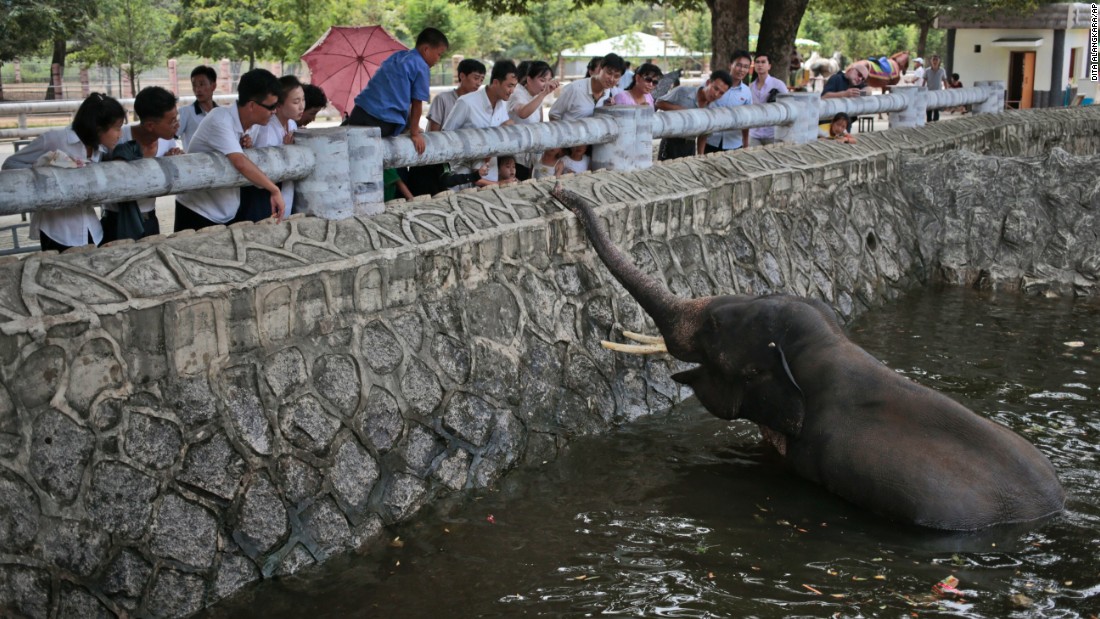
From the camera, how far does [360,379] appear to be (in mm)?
5785

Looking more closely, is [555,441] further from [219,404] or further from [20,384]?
[20,384]

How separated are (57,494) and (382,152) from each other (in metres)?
2.87

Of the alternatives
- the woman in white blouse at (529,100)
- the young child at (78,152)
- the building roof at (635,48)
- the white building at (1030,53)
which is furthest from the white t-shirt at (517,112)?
the building roof at (635,48)

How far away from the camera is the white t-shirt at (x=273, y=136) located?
6340mm

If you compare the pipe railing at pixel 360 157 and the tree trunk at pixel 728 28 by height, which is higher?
the tree trunk at pixel 728 28

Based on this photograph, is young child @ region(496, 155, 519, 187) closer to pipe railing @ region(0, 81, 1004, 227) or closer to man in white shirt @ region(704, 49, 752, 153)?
pipe railing @ region(0, 81, 1004, 227)

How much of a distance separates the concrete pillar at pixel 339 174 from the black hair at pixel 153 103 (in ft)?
2.28

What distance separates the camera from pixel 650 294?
22.8 ft

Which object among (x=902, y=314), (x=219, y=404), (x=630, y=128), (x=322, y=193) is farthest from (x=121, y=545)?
(x=902, y=314)

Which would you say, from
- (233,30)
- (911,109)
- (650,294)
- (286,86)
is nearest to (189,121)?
(286,86)

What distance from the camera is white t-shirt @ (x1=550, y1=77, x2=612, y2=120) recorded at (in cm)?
883

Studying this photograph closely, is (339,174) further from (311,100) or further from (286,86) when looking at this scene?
(311,100)

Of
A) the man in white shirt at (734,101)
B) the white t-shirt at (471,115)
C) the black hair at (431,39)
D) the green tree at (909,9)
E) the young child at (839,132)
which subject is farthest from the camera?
the green tree at (909,9)

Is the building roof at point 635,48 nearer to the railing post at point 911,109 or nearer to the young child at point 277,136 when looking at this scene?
the railing post at point 911,109
